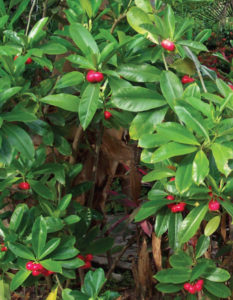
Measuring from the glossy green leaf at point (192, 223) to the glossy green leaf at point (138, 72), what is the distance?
0.31 metres

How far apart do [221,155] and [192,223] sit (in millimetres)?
241

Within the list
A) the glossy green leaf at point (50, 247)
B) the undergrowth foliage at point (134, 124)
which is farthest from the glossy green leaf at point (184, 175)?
the glossy green leaf at point (50, 247)

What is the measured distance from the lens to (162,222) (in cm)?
119

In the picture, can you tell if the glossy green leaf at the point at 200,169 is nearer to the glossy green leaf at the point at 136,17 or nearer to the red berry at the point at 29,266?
the glossy green leaf at the point at 136,17

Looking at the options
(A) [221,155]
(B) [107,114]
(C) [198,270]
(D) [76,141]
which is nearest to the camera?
(A) [221,155]

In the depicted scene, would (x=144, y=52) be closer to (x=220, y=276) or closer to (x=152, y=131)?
(x=152, y=131)

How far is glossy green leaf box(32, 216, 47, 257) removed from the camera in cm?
113

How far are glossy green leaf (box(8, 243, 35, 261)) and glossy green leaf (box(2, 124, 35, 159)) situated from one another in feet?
0.94

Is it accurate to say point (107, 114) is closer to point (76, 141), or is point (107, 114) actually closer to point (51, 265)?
point (76, 141)

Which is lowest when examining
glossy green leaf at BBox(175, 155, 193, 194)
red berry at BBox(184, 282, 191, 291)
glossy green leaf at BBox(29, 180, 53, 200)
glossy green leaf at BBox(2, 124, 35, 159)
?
red berry at BBox(184, 282, 191, 291)

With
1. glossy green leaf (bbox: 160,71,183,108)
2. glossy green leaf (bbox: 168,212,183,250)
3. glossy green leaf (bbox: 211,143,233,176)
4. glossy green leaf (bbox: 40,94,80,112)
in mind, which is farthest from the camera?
glossy green leaf (bbox: 168,212,183,250)

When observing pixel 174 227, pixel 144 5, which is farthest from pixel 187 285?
pixel 144 5

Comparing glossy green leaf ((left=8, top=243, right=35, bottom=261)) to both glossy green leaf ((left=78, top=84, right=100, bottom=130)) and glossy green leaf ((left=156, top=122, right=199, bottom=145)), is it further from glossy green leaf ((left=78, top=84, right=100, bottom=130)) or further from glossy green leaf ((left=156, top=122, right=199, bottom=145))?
glossy green leaf ((left=156, top=122, right=199, bottom=145))

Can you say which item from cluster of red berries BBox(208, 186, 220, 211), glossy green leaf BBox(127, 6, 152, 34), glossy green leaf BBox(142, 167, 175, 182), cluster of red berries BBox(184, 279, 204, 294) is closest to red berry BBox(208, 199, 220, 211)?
cluster of red berries BBox(208, 186, 220, 211)
